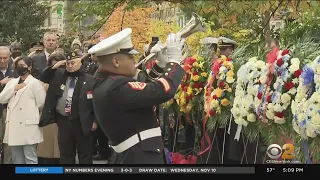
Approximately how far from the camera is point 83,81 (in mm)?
3615

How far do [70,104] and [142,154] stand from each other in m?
1.45

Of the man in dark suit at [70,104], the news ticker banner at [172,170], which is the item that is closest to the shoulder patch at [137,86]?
the news ticker banner at [172,170]

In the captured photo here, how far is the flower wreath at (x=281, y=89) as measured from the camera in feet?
8.67

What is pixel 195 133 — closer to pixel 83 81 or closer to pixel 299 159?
pixel 83 81

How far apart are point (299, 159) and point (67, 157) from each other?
1.42 m

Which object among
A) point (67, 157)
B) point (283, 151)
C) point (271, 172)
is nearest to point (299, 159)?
point (283, 151)

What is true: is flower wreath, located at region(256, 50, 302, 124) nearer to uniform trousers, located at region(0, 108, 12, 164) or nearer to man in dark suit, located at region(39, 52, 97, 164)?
man in dark suit, located at region(39, 52, 97, 164)

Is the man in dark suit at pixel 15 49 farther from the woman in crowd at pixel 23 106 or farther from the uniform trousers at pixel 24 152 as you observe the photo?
the uniform trousers at pixel 24 152

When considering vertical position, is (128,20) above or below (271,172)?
above

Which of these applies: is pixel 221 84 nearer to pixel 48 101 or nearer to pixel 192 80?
pixel 192 80

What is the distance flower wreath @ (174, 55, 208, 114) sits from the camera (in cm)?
373

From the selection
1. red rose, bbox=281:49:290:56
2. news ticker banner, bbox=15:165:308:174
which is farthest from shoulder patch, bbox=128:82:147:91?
red rose, bbox=281:49:290:56

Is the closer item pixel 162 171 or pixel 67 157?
pixel 162 171

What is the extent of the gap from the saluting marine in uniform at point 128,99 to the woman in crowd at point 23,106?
1244 mm
